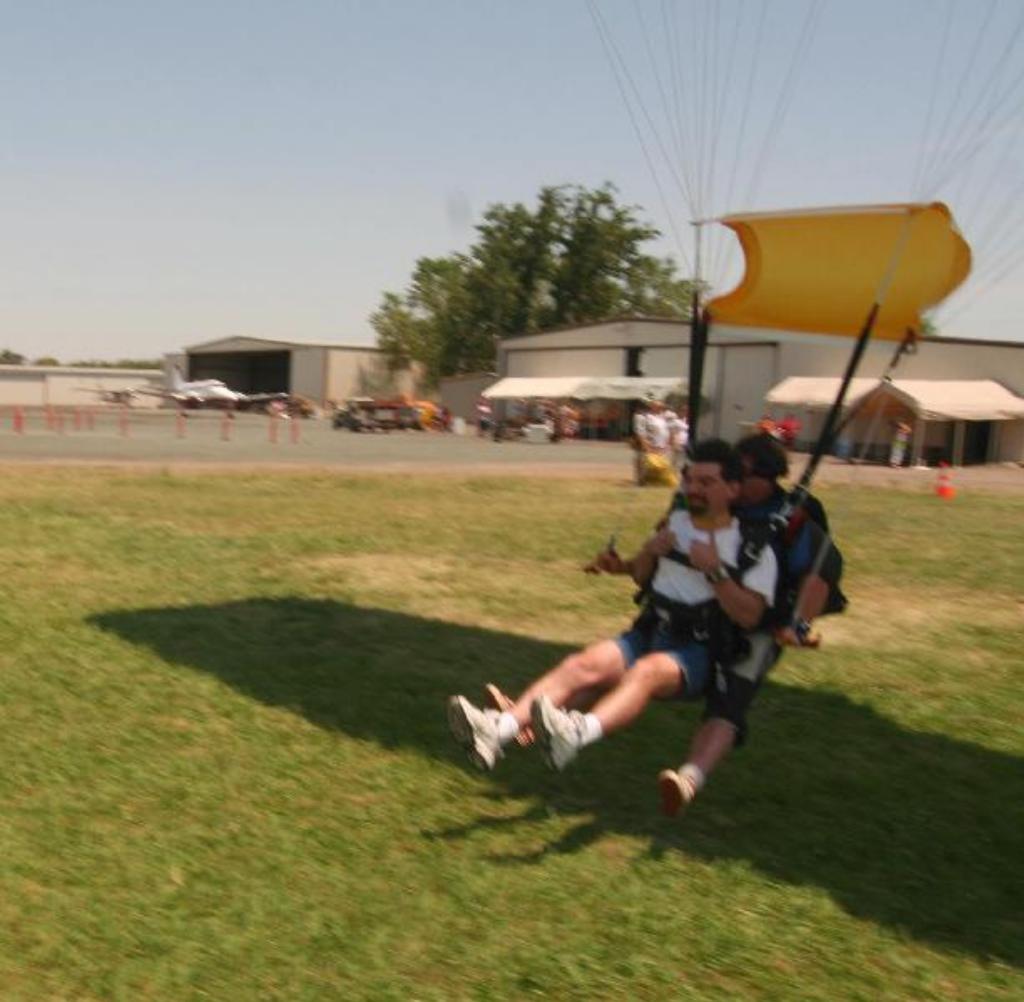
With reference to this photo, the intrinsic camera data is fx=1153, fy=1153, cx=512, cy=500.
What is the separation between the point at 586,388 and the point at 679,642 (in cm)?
4732

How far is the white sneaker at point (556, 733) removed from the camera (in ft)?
14.4

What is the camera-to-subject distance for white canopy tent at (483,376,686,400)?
4894 cm

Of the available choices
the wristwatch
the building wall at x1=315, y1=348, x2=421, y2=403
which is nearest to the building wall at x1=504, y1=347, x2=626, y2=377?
the building wall at x1=315, y1=348, x2=421, y2=403

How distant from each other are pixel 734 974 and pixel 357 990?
1.17 m

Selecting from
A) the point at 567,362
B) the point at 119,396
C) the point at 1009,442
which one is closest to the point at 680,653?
the point at 1009,442

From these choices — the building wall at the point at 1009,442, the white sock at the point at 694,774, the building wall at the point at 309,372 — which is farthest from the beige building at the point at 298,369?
the white sock at the point at 694,774

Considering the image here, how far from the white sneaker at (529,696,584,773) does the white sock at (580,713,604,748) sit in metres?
0.01

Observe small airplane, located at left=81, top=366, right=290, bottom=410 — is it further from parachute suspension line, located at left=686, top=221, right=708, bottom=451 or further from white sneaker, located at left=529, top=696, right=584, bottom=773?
white sneaker, located at left=529, top=696, right=584, bottom=773

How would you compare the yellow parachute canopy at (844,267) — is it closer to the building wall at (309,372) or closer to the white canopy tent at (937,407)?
the white canopy tent at (937,407)

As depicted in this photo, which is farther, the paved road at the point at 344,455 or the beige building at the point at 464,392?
the beige building at the point at 464,392

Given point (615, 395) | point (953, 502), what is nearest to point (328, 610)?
point (953, 502)

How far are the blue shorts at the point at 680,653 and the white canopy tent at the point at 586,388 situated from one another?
42319mm

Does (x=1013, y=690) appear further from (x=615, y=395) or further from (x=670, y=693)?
(x=615, y=395)

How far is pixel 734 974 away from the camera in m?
3.59
